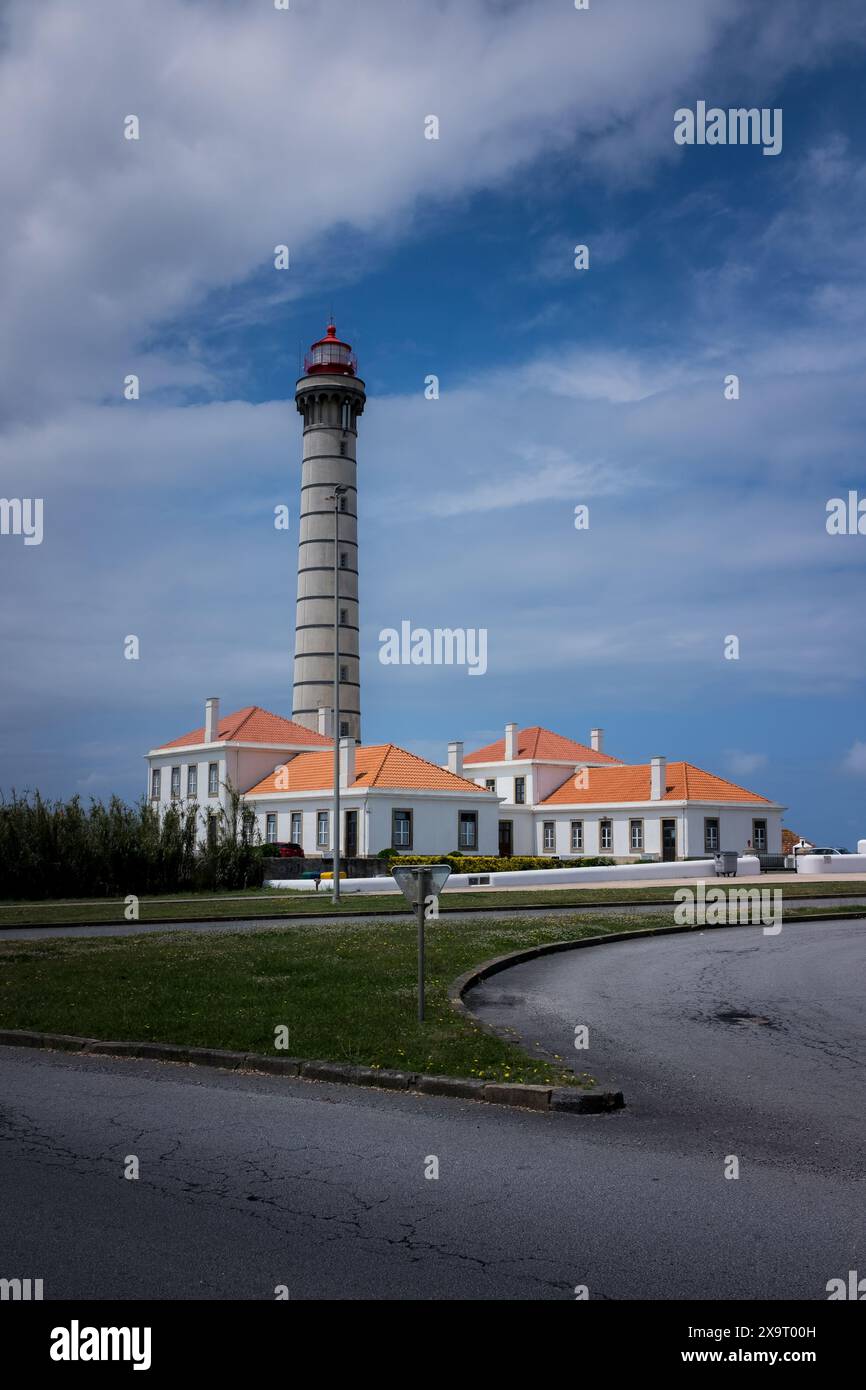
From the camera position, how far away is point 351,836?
55.0m

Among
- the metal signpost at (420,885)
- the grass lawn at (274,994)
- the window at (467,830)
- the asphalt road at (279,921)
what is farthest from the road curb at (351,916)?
the window at (467,830)

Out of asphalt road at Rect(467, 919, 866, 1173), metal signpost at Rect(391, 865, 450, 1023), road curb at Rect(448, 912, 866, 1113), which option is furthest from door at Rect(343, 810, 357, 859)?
metal signpost at Rect(391, 865, 450, 1023)

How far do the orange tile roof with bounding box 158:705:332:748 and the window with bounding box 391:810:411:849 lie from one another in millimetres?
11959

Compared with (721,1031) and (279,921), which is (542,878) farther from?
(721,1031)

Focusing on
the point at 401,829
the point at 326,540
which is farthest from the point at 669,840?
the point at 326,540

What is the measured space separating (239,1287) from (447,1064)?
4.85 metres

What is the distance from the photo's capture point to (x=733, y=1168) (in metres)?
7.33

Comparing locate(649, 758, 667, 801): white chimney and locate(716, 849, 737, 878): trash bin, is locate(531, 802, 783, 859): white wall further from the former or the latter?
locate(716, 849, 737, 878): trash bin

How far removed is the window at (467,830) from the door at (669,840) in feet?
34.9

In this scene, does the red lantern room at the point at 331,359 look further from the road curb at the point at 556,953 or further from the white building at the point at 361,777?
the road curb at the point at 556,953

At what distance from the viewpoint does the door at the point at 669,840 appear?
6141 centimetres

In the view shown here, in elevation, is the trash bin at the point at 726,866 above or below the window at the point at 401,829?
below

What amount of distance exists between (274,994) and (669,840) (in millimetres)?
50255
